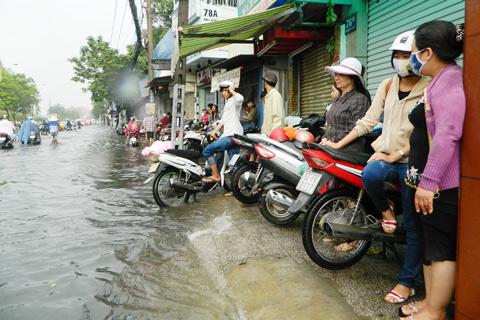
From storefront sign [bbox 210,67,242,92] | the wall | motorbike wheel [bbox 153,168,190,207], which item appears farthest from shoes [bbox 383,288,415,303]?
storefront sign [bbox 210,67,242,92]

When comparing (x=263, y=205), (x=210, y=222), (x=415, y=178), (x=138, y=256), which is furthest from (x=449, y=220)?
(x=210, y=222)

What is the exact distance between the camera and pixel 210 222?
4.80m

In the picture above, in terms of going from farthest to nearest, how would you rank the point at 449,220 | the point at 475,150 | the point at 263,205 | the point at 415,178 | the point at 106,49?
the point at 106,49
the point at 263,205
the point at 415,178
the point at 449,220
the point at 475,150

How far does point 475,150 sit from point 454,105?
26 cm

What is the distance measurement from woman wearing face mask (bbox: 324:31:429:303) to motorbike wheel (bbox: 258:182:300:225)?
1.60m

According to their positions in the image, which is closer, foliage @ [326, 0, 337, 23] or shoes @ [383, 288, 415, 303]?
shoes @ [383, 288, 415, 303]

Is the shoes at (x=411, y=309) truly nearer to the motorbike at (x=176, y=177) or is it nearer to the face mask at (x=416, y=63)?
the face mask at (x=416, y=63)

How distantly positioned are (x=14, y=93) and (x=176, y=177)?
234 feet

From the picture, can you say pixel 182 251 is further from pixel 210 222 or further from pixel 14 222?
pixel 14 222

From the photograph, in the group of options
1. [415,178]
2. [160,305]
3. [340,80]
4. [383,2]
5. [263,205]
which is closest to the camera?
[415,178]

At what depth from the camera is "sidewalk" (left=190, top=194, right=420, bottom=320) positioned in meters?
2.50

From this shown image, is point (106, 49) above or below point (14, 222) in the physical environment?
above

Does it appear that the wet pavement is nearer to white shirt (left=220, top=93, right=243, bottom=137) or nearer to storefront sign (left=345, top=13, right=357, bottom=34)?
white shirt (left=220, top=93, right=243, bottom=137)

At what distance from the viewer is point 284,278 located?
9.79 ft
